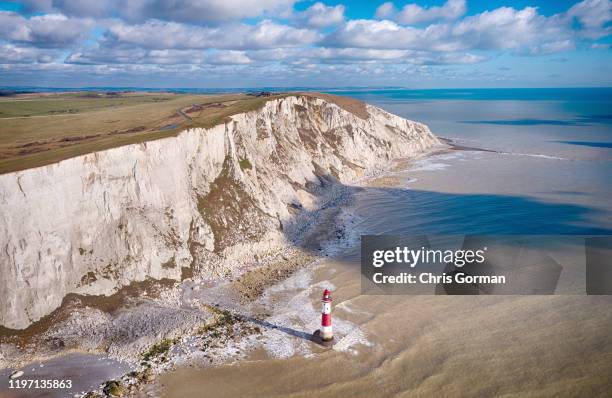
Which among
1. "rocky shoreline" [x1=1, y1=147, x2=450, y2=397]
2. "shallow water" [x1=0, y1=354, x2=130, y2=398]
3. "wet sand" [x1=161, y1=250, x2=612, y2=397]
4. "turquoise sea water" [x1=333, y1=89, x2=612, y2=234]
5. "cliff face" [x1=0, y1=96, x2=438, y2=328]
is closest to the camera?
"shallow water" [x1=0, y1=354, x2=130, y2=398]

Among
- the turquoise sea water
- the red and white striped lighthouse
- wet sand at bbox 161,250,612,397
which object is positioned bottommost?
wet sand at bbox 161,250,612,397

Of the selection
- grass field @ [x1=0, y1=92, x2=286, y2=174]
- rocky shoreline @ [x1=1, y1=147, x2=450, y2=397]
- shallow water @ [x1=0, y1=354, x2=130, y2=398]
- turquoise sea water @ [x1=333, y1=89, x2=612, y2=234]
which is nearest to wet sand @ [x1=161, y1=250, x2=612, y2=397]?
rocky shoreline @ [x1=1, y1=147, x2=450, y2=397]

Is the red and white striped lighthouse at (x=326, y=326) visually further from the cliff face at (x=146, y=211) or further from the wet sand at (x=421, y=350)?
the cliff face at (x=146, y=211)

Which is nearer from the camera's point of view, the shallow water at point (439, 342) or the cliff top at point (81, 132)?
the shallow water at point (439, 342)

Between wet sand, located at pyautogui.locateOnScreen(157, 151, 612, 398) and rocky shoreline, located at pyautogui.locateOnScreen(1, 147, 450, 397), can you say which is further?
rocky shoreline, located at pyautogui.locateOnScreen(1, 147, 450, 397)

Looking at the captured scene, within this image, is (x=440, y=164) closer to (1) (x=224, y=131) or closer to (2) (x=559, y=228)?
(2) (x=559, y=228)

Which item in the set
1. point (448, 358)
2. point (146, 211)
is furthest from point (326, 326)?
point (146, 211)

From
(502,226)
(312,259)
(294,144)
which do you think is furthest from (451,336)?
(294,144)

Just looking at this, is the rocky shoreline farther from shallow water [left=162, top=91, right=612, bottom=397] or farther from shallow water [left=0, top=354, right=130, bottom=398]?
shallow water [left=162, top=91, right=612, bottom=397]

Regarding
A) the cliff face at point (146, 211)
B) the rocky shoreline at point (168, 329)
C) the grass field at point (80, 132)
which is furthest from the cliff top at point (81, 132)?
the rocky shoreline at point (168, 329)
